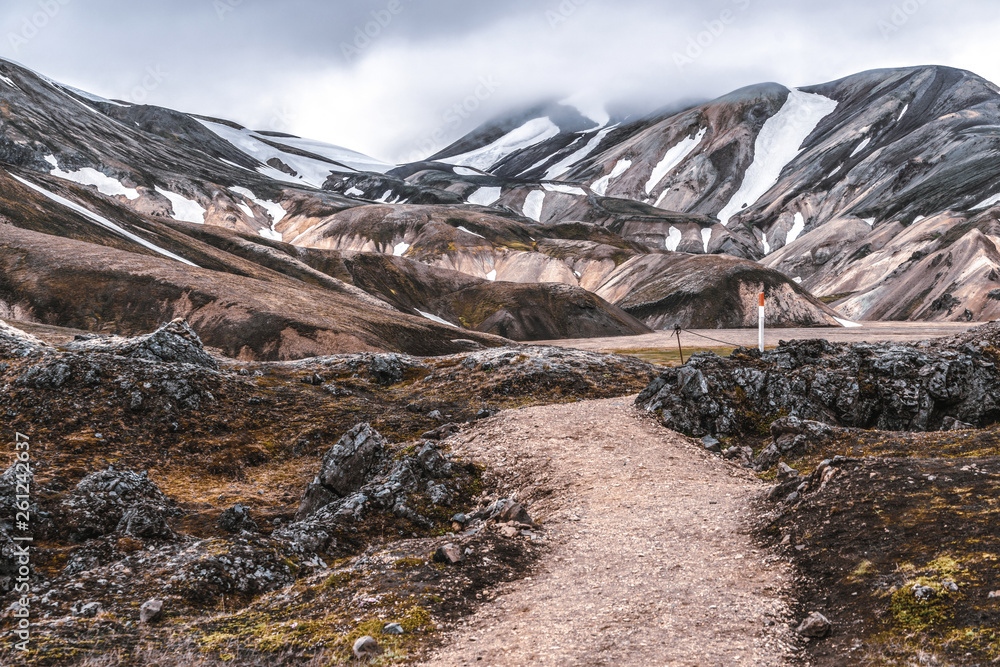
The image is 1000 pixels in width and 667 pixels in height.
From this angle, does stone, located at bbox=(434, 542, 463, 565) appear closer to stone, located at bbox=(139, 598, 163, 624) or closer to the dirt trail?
the dirt trail

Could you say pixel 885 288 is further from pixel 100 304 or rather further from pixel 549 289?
pixel 100 304

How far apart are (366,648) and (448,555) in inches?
125

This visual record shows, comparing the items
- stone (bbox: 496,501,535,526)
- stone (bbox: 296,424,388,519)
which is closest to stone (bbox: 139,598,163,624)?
stone (bbox: 296,424,388,519)

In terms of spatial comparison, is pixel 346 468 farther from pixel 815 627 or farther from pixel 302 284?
pixel 302 284

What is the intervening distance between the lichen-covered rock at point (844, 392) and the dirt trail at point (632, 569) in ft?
7.01

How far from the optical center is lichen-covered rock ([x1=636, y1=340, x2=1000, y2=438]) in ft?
73.9

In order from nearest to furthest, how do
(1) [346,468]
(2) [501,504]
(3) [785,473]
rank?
1. (3) [785,473]
2. (2) [501,504]
3. (1) [346,468]

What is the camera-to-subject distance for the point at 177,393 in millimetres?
24547

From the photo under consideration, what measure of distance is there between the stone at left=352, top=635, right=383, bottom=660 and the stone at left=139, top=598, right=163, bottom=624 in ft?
14.8

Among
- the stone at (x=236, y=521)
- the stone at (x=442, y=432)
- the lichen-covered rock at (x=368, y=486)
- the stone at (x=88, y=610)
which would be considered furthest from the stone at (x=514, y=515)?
the stone at (x=88, y=610)

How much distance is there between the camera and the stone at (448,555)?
13031 mm

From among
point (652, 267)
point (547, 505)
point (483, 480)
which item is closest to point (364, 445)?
point (483, 480)

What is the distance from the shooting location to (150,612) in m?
11.8

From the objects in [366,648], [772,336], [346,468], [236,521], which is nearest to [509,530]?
[366,648]
